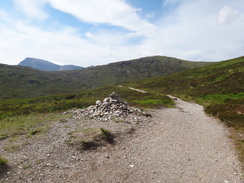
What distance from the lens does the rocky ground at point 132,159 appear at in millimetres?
8625

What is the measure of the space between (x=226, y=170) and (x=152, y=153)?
4.65 m

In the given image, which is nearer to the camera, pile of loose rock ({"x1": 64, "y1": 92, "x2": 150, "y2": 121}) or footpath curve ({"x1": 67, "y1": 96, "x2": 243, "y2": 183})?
footpath curve ({"x1": 67, "y1": 96, "x2": 243, "y2": 183})

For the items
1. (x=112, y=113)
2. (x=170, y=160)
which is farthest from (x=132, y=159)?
(x=112, y=113)

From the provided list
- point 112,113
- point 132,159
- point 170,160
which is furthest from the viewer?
point 112,113

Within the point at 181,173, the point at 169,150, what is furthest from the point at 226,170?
the point at 169,150

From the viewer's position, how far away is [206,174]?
895 cm

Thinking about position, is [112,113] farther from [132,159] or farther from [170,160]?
[170,160]

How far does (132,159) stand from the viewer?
10.8 meters

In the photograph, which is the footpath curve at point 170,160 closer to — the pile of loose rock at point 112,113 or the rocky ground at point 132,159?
the rocky ground at point 132,159

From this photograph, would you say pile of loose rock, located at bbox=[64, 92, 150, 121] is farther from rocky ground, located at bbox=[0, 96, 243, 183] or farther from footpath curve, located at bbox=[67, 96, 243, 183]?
footpath curve, located at bbox=[67, 96, 243, 183]

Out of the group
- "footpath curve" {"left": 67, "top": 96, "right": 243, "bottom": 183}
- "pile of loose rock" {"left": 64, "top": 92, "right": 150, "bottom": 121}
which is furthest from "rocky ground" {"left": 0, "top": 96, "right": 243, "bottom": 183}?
"pile of loose rock" {"left": 64, "top": 92, "right": 150, "bottom": 121}

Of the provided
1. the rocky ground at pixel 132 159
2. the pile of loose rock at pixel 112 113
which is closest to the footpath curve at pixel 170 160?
the rocky ground at pixel 132 159

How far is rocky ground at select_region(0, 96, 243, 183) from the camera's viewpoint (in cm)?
862

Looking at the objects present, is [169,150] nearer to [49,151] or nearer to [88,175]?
[88,175]
